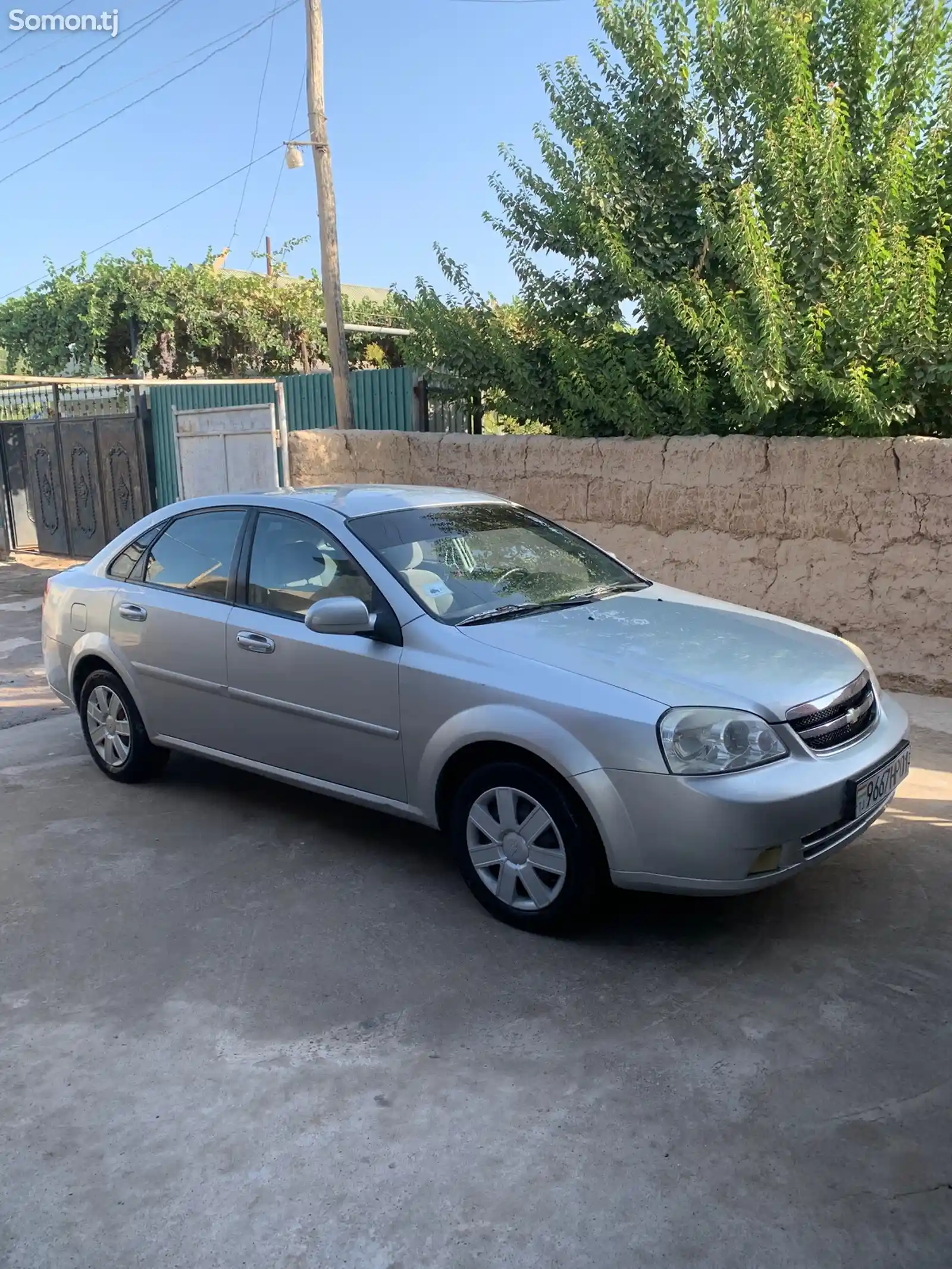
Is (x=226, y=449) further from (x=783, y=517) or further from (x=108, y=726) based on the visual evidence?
(x=783, y=517)

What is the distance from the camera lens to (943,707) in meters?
6.61

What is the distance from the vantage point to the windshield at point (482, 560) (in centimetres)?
434

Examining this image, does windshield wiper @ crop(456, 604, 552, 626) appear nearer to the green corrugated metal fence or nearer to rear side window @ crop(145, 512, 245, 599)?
rear side window @ crop(145, 512, 245, 599)

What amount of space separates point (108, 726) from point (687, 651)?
3.24m

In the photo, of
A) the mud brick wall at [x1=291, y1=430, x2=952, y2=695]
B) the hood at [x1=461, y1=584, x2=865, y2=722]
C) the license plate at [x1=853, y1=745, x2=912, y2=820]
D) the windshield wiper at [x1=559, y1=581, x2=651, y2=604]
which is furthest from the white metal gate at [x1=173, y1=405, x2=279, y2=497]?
the license plate at [x1=853, y1=745, x2=912, y2=820]

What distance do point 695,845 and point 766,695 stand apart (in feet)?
1.85

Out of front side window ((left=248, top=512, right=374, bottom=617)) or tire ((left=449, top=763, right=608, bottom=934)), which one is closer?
tire ((left=449, top=763, right=608, bottom=934))

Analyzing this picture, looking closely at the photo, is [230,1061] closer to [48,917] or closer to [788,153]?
[48,917]

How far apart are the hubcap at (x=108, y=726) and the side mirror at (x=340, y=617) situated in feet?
6.01

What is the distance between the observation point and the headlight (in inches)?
135

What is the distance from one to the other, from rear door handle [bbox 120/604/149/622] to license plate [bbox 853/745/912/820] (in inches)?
133

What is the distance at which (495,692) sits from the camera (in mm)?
3781

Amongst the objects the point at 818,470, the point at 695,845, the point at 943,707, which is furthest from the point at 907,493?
the point at 695,845

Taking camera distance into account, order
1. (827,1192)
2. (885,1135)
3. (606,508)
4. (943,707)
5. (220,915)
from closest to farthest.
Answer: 1. (827,1192)
2. (885,1135)
3. (220,915)
4. (943,707)
5. (606,508)
